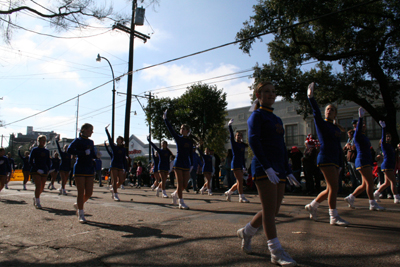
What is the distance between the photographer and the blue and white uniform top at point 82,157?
5.88 m

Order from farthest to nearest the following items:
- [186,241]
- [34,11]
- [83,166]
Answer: [34,11], [83,166], [186,241]

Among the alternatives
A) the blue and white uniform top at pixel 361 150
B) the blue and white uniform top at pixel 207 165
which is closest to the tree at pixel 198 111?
the blue and white uniform top at pixel 207 165

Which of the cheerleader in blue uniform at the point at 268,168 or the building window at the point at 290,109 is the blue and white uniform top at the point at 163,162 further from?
the building window at the point at 290,109

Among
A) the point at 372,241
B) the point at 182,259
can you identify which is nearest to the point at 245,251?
the point at 182,259

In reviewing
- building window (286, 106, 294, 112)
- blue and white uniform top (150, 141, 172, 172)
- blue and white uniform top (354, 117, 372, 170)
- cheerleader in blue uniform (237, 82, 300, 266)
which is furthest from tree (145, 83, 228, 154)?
cheerleader in blue uniform (237, 82, 300, 266)

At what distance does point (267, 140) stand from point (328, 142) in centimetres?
232

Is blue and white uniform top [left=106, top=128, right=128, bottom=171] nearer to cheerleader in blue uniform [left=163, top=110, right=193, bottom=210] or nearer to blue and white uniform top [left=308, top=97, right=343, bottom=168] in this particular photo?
cheerleader in blue uniform [left=163, top=110, right=193, bottom=210]

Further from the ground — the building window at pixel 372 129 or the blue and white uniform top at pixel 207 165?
the building window at pixel 372 129

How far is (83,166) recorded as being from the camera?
591 cm

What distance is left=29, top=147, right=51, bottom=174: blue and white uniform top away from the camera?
8172 mm

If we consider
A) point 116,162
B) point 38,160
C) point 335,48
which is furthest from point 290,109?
point 38,160

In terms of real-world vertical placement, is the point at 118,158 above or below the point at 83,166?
above

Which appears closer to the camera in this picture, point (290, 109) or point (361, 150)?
point (361, 150)

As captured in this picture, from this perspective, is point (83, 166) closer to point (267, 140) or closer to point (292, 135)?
point (267, 140)
